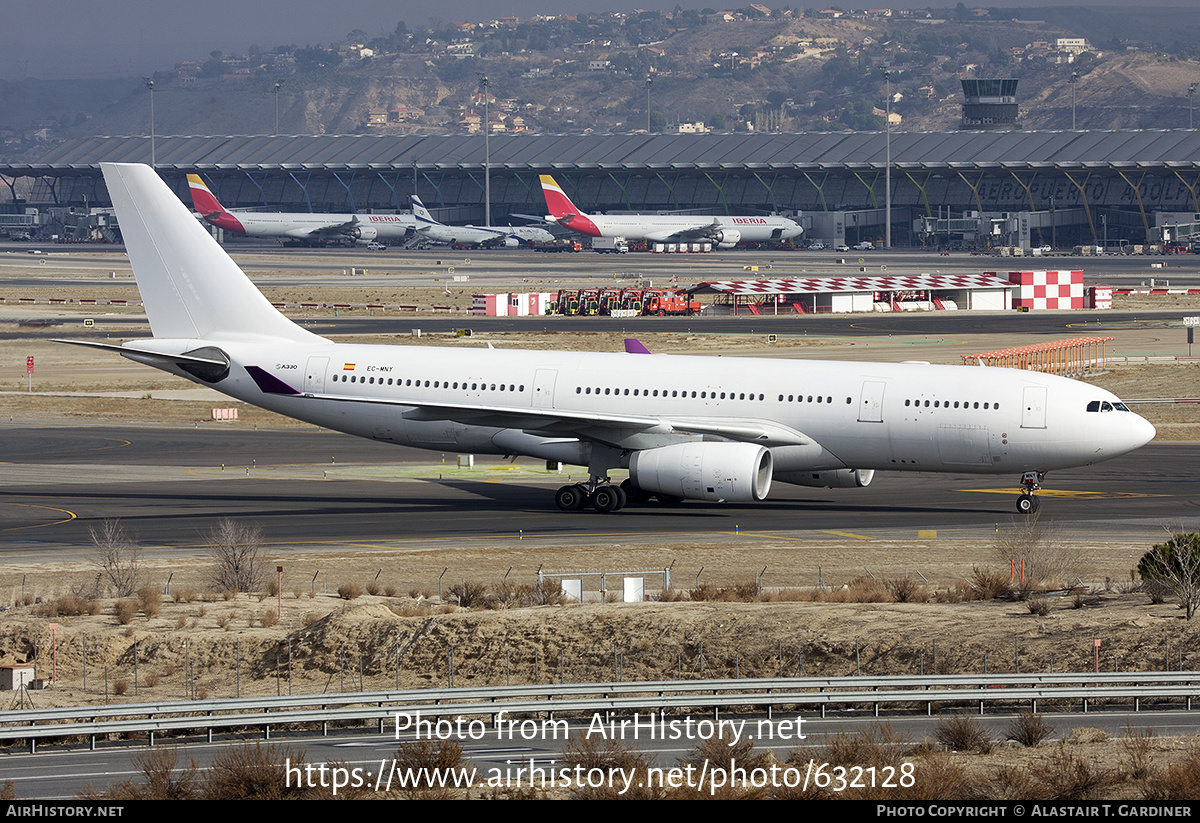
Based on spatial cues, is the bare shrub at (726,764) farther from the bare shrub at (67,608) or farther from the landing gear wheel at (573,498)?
the landing gear wheel at (573,498)

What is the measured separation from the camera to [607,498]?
44.0 meters

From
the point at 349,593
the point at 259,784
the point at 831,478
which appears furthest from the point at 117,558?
the point at 831,478

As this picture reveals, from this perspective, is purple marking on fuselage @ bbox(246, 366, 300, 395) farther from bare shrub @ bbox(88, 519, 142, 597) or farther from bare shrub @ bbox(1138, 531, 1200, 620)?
bare shrub @ bbox(1138, 531, 1200, 620)

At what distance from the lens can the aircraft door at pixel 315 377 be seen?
46406mm

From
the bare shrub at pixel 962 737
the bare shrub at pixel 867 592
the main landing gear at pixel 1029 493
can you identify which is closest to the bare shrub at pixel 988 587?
the bare shrub at pixel 867 592

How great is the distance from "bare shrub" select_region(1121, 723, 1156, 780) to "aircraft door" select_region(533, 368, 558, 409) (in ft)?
83.2

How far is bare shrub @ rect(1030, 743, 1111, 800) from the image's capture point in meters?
17.1

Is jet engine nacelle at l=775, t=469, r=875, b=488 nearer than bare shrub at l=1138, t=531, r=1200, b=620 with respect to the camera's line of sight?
No

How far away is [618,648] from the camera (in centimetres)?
2781

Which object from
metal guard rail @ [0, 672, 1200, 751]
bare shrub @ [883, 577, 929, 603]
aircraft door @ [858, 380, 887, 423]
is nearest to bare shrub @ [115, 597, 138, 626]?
metal guard rail @ [0, 672, 1200, 751]

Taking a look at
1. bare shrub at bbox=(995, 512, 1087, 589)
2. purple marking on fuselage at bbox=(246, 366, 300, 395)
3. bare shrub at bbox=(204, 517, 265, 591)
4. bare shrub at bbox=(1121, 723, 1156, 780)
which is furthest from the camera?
purple marking on fuselage at bbox=(246, 366, 300, 395)

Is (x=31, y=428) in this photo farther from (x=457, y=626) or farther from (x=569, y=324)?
(x=569, y=324)

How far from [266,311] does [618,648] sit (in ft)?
79.9
